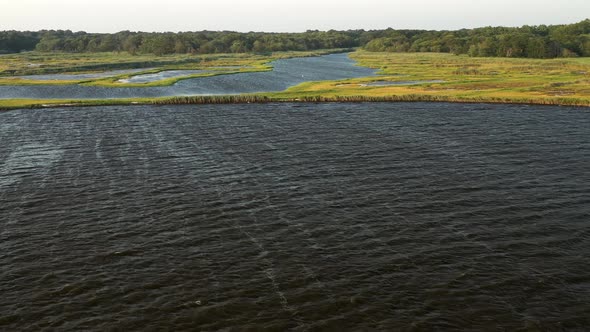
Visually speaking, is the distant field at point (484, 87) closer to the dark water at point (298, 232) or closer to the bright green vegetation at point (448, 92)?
the bright green vegetation at point (448, 92)

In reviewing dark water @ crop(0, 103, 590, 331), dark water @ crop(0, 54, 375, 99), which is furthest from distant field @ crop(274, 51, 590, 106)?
dark water @ crop(0, 103, 590, 331)

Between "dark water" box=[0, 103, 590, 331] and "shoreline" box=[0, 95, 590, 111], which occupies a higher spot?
"shoreline" box=[0, 95, 590, 111]

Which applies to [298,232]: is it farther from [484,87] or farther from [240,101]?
[484,87]

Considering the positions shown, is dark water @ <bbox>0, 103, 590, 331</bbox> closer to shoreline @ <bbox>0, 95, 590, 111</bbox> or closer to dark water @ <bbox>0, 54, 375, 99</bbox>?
shoreline @ <bbox>0, 95, 590, 111</bbox>

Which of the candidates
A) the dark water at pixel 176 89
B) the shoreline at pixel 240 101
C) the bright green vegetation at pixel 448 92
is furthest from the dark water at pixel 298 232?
the dark water at pixel 176 89

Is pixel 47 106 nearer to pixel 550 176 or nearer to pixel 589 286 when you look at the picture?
pixel 550 176

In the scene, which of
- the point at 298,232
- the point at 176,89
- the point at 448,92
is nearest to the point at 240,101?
the point at 176,89

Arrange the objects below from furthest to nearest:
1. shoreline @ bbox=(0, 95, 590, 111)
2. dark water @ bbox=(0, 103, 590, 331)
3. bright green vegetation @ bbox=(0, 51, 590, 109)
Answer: shoreline @ bbox=(0, 95, 590, 111) → bright green vegetation @ bbox=(0, 51, 590, 109) → dark water @ bbox=(0, 103, 590, 331)

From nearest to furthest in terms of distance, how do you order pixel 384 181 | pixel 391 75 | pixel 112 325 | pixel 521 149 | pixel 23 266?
pixel 112 325, pixel 23 266, pixel 384 181, pixel 521 149, pixel 391 75

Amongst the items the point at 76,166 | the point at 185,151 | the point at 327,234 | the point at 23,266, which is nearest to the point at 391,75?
the point at 185,151
